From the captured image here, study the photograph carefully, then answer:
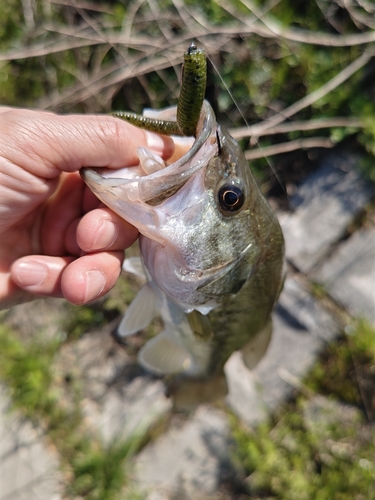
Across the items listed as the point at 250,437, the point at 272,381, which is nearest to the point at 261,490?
the point at 250,437

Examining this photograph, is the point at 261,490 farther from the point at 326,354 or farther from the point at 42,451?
the point at 42,451

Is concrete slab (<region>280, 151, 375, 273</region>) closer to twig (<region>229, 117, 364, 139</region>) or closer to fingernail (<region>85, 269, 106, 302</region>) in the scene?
twig (<region>229, 117, 364, 139</region>)

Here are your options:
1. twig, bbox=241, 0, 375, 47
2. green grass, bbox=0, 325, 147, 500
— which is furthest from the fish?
twig, bbox=241, 0, 375, 47

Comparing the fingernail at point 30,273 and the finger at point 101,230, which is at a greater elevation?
the finger at point 101,230

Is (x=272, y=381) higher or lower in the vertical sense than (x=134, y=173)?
lower

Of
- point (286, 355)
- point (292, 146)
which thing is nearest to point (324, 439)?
point (286, 355)

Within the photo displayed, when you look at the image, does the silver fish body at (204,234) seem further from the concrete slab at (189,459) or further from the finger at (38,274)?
the concrete slab at (189,459)

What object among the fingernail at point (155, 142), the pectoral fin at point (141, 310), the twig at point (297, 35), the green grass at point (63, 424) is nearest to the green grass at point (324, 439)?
the green grass at point (63, 424)
